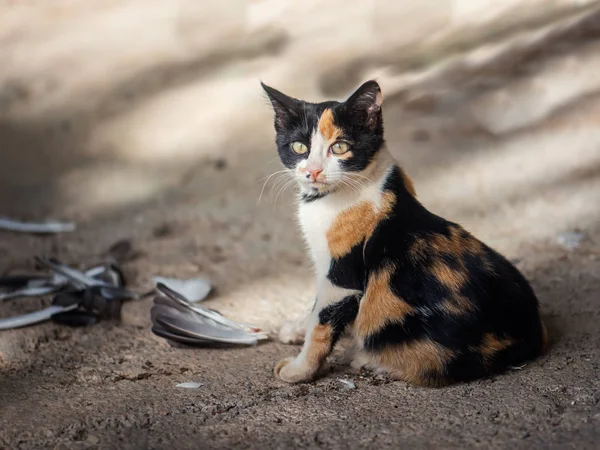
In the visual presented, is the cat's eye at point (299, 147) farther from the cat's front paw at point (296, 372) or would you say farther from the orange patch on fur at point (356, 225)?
the cat's front paw at point (296, 372)

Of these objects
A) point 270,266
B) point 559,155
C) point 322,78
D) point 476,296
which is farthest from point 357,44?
point 476,296

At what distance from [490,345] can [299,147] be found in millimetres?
746

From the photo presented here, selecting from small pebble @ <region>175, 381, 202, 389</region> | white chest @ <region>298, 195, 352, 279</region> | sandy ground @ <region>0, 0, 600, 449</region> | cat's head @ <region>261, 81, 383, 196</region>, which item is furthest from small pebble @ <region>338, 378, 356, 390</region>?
cat's head @ <region>261, 81, 383, 196</region>

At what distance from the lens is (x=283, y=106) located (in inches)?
81.6

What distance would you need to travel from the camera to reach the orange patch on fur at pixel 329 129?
6.57 feet

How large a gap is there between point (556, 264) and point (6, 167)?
286cm

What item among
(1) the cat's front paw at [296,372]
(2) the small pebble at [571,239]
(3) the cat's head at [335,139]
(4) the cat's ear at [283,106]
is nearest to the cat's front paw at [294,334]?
(1) the cat's front paw at [296,372]

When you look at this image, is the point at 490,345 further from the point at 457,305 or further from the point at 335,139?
the point at 335,139

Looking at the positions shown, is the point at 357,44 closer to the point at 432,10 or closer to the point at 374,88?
the point at 432,10

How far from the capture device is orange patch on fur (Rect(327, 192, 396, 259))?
201 centimetres

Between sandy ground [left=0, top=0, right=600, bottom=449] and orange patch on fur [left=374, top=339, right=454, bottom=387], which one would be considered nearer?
orange patch on fur [left=374, top=339, right=454, bottom=387]

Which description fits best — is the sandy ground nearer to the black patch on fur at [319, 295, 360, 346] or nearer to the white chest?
the black patch on fur at [319, 295, 360, 346]

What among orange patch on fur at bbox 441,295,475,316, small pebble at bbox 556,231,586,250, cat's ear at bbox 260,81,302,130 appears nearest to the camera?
orange patch on fur at bbox 441,295,475,316

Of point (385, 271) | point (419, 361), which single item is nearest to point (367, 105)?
point (385, 271)
